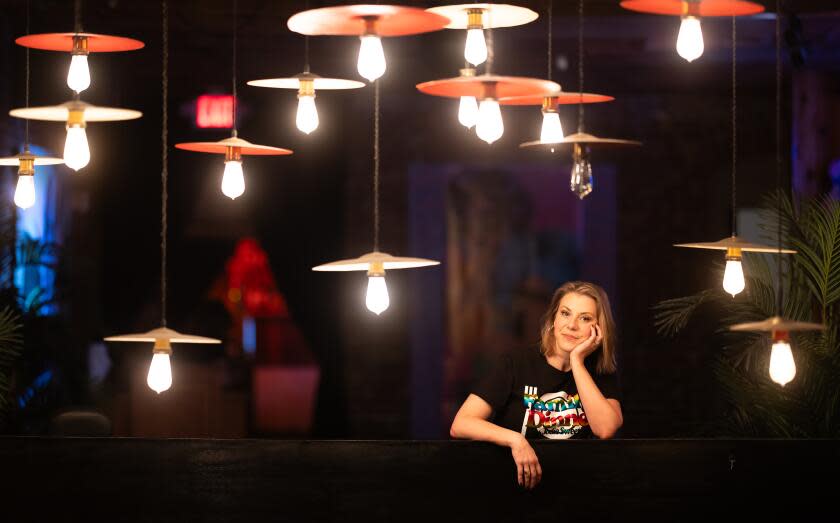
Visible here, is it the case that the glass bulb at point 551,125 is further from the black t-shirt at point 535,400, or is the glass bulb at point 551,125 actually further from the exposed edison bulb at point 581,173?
the black t-shirt at point 535,400

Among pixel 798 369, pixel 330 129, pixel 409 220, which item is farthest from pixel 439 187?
pixel 798 369

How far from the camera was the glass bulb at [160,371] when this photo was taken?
3.61 metres

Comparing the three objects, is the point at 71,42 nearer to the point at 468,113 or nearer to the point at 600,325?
the point at 468,113

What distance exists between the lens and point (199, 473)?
12.4 feet

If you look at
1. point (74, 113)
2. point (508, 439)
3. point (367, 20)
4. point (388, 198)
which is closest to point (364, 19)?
point (367, 20)

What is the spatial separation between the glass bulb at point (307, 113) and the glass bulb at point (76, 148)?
2.39 ft

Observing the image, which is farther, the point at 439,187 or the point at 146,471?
the point at 439,187

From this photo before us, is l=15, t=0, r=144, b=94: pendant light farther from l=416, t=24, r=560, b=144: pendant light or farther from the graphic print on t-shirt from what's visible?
the graphic print on t-shirt

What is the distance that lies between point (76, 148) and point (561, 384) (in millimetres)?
1863

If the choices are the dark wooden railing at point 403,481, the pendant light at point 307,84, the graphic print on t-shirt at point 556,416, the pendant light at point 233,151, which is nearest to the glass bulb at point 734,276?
the dark wooden railing at point 403,481

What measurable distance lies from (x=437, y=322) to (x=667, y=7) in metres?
6.02

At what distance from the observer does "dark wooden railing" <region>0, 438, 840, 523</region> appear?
12.3ft

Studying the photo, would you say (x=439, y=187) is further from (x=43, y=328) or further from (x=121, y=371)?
(x=43, y=328)

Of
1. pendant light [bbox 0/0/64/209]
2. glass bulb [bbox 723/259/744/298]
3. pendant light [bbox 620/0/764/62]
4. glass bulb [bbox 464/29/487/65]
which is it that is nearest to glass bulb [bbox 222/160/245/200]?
pendant light [bbox 0/0/64/209]
